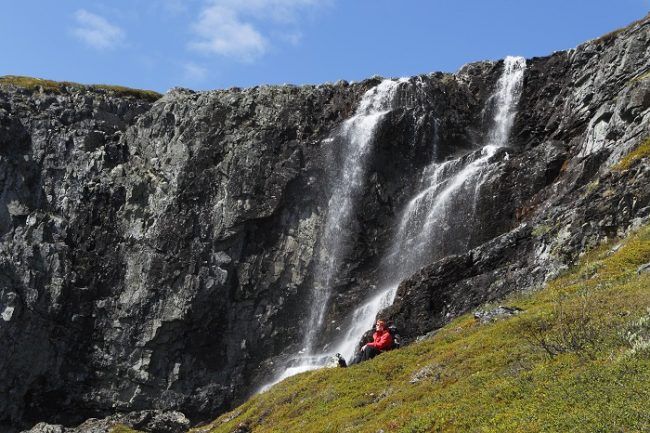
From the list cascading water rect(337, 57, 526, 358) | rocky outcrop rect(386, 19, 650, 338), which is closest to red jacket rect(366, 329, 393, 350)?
rocky outcrop rect(386, 19, 650, 338)

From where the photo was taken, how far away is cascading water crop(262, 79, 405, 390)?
55.3 meters

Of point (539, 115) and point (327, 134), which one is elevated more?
point (327, 134)

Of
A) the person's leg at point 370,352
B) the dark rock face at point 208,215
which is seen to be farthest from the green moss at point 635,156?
the person's leg at point 370,352

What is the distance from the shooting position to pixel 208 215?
60.9 meters

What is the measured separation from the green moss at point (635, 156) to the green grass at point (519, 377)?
6105 millimetres

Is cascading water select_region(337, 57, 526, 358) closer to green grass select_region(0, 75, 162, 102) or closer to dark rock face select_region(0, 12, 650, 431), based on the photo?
dark rock face select_region(0, 12, 650, 431)

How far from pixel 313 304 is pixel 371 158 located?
14805 millimetres

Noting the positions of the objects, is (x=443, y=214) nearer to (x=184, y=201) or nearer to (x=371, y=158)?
(x=371, y=158)

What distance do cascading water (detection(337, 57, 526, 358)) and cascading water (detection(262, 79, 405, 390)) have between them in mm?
4608

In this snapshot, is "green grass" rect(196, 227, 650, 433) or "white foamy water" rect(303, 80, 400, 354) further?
"white foamy water" rect(303, 80, 400, 354)

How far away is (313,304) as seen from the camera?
56656 mm

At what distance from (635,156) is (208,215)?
3756cm

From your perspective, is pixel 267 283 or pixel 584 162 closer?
pixel 584 162

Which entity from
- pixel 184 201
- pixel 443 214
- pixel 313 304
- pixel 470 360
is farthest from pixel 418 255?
pixel 470 360
